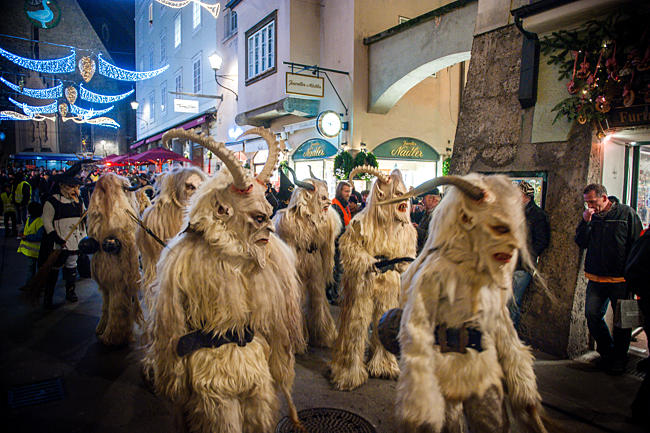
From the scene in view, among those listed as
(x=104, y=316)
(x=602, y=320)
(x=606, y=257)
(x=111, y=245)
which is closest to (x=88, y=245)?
(x=111, y=245)

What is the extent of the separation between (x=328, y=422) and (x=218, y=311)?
1.90 m

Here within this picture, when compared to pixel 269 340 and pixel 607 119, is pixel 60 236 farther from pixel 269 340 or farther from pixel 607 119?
pixel 607 119

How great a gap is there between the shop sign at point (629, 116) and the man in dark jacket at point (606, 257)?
30.6 inches

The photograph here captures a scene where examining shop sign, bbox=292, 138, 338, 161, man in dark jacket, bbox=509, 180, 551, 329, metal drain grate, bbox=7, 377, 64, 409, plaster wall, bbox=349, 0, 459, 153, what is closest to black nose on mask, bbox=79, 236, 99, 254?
metal drain grate, bbox=7, 377, 64, 409

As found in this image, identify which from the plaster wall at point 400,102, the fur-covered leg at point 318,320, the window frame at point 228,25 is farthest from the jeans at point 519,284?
the window frame at point 228,25

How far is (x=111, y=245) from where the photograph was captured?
5.20 meters

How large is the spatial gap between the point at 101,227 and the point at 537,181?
597cm

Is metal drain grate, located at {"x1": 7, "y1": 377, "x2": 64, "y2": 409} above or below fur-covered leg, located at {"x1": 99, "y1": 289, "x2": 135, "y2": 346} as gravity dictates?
below

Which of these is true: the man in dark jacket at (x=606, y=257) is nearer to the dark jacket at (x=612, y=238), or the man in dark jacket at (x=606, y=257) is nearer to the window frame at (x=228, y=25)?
the dark jacket at (x=612, y=238)

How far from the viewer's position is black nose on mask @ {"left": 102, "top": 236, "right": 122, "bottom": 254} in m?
5.19

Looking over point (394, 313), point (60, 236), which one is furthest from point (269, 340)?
point (60, 236)

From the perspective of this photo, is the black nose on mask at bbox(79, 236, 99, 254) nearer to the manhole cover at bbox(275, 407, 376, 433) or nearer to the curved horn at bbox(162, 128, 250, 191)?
the manhole cover at bbox(275, 407, 376, 433)

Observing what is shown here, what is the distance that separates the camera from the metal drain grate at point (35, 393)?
12.7ft

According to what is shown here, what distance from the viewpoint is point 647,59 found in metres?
4.11
